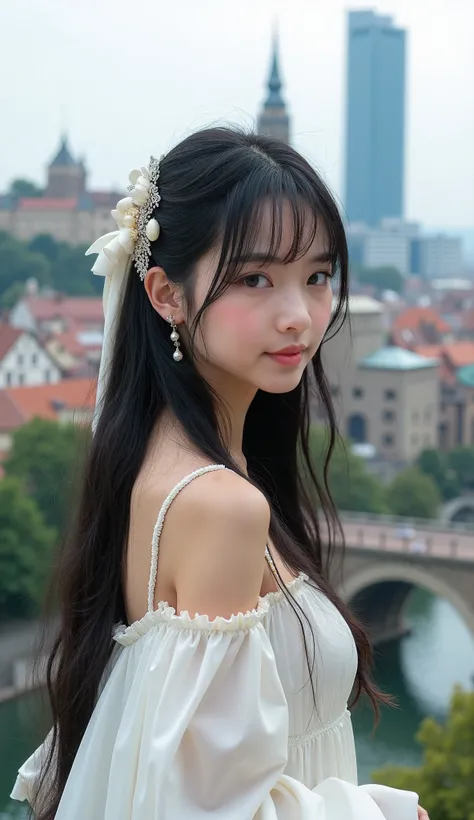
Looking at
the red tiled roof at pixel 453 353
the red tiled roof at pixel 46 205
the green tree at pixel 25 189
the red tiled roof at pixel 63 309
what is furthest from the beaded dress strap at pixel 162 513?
the green tree at pixel 25 189

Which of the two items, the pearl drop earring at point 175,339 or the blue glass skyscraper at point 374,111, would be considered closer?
the pearl drop earring at point 175,339

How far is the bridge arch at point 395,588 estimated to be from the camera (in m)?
10.8

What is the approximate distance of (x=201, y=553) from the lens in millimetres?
751

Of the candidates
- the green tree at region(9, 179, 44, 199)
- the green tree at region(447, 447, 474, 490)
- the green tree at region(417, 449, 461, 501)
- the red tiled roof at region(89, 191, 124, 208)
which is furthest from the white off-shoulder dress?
the green tree at region(9, 179, 44, 199)

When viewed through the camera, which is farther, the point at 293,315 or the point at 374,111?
the point at 374,111

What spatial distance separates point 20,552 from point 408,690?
273cm

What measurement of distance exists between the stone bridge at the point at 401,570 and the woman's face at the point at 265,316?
31.3ft

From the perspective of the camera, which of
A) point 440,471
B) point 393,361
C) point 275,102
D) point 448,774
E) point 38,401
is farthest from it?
point 275,102

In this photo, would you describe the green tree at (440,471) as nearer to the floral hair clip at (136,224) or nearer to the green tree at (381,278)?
the floral hair clip at (136,224)

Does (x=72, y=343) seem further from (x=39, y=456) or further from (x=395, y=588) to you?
(x=395, y=588)

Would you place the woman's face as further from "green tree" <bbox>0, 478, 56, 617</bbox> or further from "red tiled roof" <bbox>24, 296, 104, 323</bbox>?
"red tiled roof" <bbox>24, 296, 104, 323</bbox>

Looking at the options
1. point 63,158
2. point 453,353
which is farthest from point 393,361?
point 63,158

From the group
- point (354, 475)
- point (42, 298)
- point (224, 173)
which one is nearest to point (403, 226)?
point (42, 298)

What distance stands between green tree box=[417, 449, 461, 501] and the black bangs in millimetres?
17597
